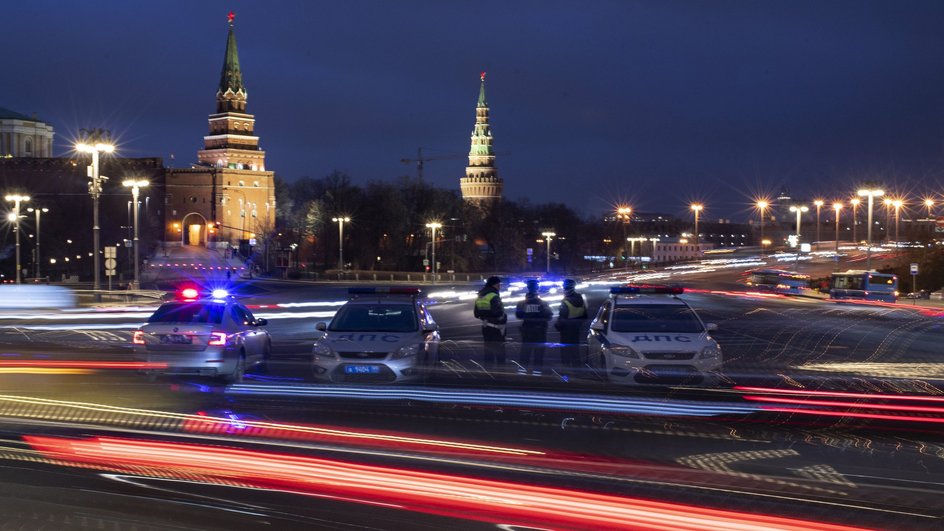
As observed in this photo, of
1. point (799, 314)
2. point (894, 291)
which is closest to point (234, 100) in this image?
point (894, 291)

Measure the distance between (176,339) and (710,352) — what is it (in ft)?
28.2

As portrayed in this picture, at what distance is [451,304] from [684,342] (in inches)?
1212

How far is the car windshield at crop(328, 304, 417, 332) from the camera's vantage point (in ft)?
53.1

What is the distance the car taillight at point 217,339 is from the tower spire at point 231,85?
146m

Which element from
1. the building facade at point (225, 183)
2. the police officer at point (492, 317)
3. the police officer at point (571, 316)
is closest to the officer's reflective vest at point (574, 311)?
the police officer at point (571, 316)

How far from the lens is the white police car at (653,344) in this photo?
15.2 m

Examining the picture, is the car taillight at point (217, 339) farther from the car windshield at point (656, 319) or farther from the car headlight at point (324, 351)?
the car windshield at point (656, 319)

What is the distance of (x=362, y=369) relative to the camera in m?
15.0

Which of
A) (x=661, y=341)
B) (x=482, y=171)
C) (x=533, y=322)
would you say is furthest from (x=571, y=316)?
(x=482, y=171)

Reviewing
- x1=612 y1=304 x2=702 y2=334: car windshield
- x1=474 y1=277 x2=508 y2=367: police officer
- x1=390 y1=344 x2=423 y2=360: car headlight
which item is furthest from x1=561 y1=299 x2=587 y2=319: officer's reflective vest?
x1=390 y1=344 x2=423 y2=360: car headlight

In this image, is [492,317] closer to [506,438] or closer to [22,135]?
[506,438]

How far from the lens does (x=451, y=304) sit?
46000 mm

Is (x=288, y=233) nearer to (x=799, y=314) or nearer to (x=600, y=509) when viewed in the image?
(x=799, y=314)

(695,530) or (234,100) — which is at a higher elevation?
(234,100)
